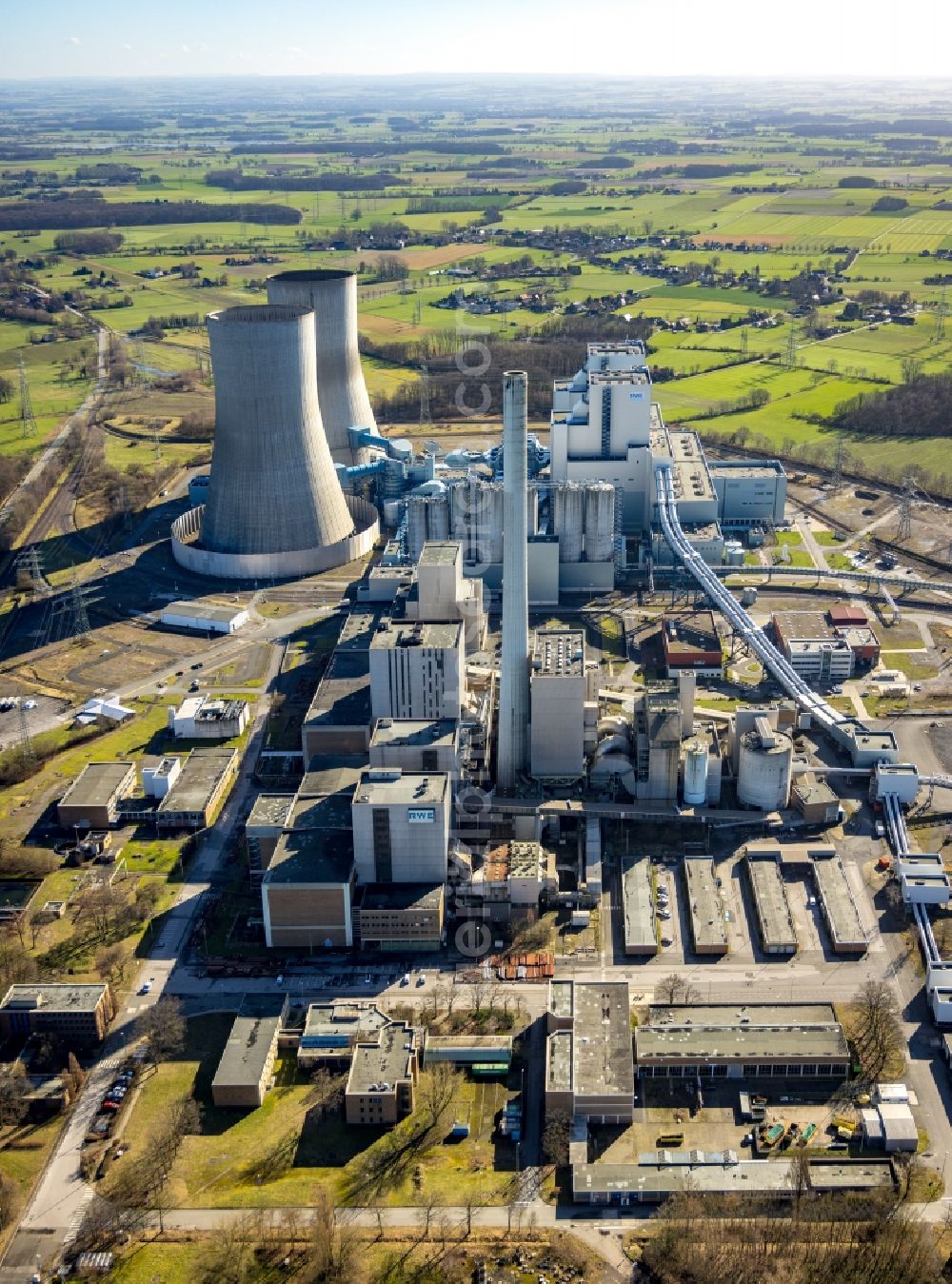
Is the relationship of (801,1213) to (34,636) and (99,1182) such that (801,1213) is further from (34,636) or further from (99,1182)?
(34,636)

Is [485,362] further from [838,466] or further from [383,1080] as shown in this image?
[383,1080]

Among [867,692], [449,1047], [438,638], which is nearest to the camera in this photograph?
[449,1047]

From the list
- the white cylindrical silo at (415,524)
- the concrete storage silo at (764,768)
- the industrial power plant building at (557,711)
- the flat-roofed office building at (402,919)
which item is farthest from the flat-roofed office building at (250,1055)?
the white cylindrical silo at (415,524)

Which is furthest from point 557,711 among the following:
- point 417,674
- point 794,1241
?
point 794,1241

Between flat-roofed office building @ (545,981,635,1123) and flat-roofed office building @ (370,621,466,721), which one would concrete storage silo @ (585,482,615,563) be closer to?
flat-roofed office building @ (370,621,466,721)

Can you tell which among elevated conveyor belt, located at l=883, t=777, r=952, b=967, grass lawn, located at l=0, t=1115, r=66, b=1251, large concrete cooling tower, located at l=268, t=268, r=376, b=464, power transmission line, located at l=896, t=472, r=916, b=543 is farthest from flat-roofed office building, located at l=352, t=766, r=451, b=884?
power transmission line, located at l=896, t=472, r=916, b=543

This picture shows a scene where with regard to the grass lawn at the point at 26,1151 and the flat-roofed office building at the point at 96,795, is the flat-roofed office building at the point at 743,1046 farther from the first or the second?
the flat-roofed office building at the point at 96,795

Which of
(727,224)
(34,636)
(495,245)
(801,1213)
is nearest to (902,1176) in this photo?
(801,1213)
